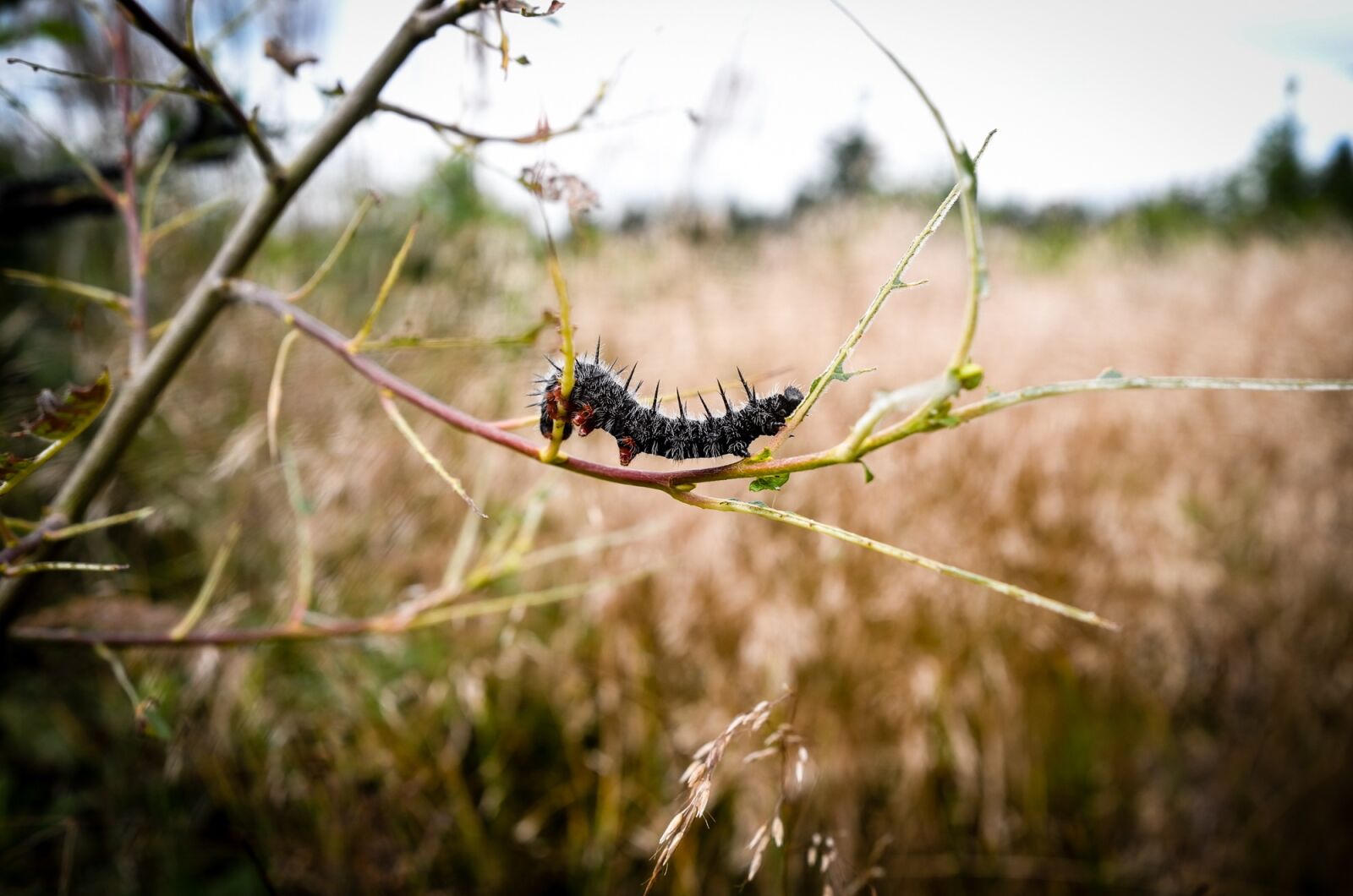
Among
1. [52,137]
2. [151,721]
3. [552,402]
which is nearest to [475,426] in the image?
[552,402]

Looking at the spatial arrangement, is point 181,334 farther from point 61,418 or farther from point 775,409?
point 775,409

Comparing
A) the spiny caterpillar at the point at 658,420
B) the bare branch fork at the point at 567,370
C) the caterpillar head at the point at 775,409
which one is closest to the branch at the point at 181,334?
the bare branch fork at the point at 567,370

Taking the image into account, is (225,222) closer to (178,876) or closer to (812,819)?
(178,876)

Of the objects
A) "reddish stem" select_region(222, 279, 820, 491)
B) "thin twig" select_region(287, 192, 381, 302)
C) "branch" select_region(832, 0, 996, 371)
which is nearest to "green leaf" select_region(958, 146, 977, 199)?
"branch" select_region(832, 0, 996, 371)

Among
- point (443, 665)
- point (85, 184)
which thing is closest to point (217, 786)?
point (443, 665)

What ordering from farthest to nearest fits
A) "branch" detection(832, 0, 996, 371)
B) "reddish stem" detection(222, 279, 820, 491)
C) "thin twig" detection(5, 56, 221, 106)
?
"thin twig" detection(5, 56, 221, 106) < "reddish stem" detection(222, 279, 820, 491) < "branch" detection(832, 0, 996, 371)

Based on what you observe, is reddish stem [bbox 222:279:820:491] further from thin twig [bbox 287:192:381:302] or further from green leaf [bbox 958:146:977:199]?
green leaf [bbox 958:146:977:199]
